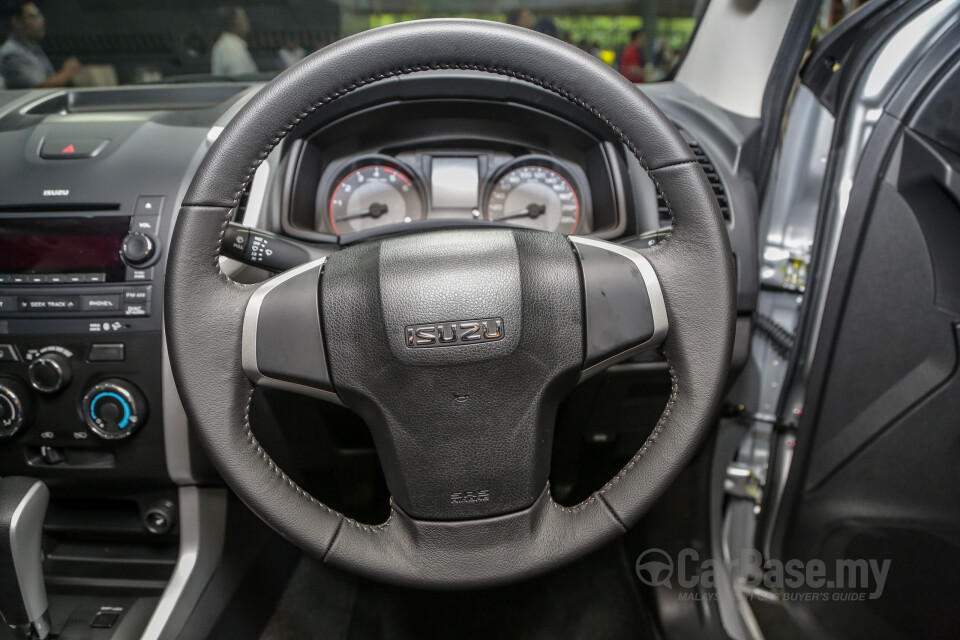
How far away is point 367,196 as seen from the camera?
4.17 feet

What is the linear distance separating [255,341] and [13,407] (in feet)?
1.91

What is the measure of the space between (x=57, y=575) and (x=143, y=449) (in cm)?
37

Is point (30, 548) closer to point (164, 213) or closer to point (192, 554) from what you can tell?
point (192, 554)

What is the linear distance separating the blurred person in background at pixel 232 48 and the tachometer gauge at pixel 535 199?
2.16ft

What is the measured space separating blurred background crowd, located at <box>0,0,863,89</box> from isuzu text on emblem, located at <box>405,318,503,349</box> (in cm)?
98

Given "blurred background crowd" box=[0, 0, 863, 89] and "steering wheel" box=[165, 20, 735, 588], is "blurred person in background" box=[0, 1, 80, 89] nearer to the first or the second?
"blurred background crowd" box=[0, 0, 863, 89]

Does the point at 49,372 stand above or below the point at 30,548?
above

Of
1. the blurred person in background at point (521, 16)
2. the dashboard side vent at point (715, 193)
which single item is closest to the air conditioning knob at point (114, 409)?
the dashboard side vent at point (715, 193)

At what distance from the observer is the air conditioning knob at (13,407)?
3.39ft

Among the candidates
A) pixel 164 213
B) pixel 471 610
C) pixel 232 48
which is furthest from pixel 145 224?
pixel 471 610

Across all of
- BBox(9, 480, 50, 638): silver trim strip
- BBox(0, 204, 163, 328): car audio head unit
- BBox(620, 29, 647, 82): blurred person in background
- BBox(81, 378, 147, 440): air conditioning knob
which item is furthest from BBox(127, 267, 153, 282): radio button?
BBox(620, 29, 647, 82): blurred person in background

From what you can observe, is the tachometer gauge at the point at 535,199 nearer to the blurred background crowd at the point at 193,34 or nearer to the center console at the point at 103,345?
the blurred background crowd at the point at 193,34

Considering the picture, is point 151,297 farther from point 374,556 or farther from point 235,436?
point 374,556

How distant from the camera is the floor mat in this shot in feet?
4.91
